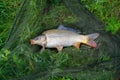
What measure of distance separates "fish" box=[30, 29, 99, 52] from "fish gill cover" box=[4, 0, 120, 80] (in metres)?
0.04

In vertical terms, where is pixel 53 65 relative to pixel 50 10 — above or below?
below

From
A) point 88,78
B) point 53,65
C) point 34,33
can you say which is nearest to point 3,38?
point 34,33

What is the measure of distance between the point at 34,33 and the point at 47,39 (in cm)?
15

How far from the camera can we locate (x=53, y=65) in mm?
2992

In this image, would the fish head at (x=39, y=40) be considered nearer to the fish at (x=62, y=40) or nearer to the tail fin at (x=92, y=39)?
Answer: the fish at (x=62, y=40)

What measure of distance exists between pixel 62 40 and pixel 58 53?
0.11m

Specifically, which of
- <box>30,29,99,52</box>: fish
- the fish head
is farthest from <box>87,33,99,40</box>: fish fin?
the fish head

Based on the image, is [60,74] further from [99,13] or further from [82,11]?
[99,13]

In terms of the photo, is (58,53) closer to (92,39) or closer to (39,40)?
(39,40)

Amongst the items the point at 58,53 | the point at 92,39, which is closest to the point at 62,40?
the point at 58,53

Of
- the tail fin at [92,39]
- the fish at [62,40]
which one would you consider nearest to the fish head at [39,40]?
the fish at [62,40]

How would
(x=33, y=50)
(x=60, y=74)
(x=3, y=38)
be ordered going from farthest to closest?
(x=3, y=38), (x=33, y=50), (x=60, y=74)

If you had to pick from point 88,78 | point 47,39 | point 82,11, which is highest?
point 82,11

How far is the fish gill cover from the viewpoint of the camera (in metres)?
2.93
